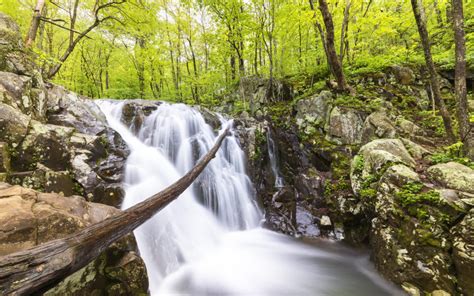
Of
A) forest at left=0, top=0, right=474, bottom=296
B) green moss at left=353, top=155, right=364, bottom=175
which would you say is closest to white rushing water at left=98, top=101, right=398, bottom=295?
forest at left=0, top=0, right=474, bottom=296

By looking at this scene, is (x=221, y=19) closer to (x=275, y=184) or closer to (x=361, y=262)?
(x=275, y=184)

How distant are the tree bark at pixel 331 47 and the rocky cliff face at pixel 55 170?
25.3ft

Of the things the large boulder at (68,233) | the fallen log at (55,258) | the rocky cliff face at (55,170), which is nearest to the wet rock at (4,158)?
the rocky cliff face at (55,170)

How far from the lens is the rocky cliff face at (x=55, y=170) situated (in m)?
2.55

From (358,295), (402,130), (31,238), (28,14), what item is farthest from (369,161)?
(28,14)

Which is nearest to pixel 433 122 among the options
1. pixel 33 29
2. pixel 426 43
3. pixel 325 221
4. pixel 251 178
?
pixel 426 43

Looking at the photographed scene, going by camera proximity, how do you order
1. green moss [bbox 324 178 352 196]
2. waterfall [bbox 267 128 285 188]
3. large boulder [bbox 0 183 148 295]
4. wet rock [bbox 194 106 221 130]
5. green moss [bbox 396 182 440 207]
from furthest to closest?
wet rock [bbox 194 106 221 130] < waterfall [bbox 267 128 285 188] < green moss [bbox 324 178 352 196] < green moss [bbox 396 182 440 207] < large boulder [bbox 0 183 148 295]

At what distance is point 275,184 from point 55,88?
25.0ft

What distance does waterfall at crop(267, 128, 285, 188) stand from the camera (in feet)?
27.8

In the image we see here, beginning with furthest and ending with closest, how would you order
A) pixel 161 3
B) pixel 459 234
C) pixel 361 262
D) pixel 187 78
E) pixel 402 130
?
pixel 161 3
pixel 187 78
pixel 402 130
pixel 361 262
pixel 459 234

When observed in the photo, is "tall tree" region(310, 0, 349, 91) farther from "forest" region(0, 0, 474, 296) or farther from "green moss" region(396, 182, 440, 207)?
"green moss" region(396, 182, 440, 207)

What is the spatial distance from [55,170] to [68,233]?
7.60 feet

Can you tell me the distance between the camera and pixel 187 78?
14.4 metres

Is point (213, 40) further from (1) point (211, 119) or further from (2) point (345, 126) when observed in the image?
(2) point (345, 126)
